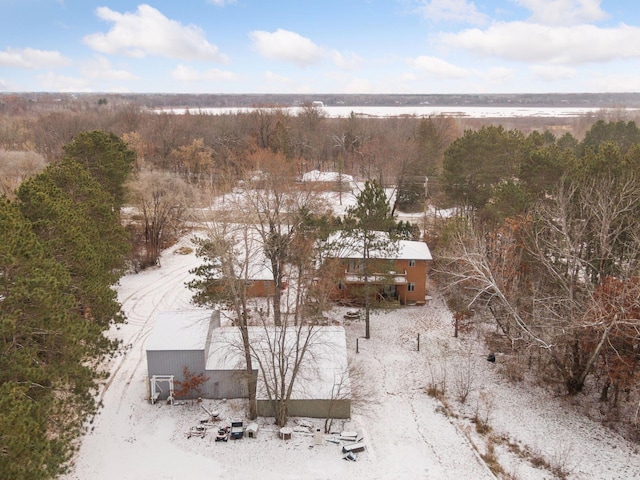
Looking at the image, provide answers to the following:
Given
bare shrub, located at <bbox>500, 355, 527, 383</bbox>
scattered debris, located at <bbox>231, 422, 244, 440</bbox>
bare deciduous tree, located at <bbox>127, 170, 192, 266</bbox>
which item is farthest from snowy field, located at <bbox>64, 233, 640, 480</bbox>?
bare deciduous tree, located at <bbox>127, 170, 192, 266</bbox>

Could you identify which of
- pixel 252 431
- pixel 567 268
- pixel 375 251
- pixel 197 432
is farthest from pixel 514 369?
pixel 197 432

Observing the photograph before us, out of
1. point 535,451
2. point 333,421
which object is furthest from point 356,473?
point 535,451

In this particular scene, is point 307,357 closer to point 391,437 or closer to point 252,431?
point 252,431

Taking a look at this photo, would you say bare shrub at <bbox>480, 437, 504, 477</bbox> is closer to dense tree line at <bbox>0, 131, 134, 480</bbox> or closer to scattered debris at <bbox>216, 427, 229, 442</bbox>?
scattered debris at <bbox>216, 427, 229, 442</bbox>

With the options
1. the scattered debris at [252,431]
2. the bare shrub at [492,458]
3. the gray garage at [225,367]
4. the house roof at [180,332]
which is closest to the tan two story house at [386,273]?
the gray garage at [225,367]

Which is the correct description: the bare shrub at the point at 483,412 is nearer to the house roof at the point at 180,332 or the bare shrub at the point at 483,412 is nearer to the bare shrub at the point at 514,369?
the bare shrub at the point at 514,369

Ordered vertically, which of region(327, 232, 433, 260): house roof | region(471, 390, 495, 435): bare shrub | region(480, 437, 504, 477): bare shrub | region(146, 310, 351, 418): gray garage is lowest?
region(480, 437, 504, 477): bare shrub
